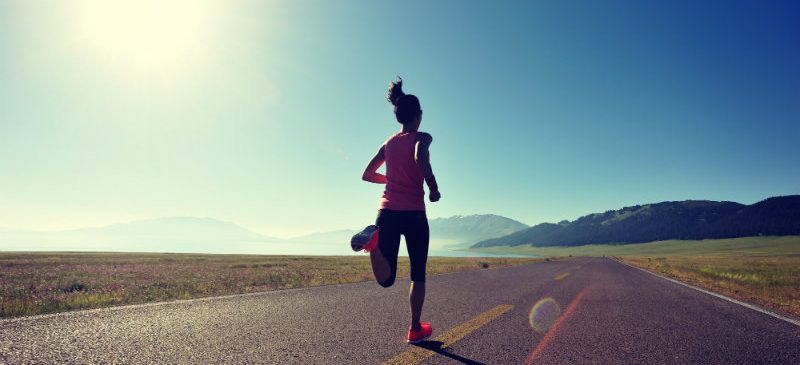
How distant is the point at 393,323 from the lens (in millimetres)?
4898

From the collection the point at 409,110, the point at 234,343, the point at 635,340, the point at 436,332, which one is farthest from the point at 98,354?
the point at 635,340

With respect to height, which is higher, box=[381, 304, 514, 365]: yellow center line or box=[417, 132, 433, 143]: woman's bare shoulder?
box=[417, 132, 433, 143]: woman's bare shoulder

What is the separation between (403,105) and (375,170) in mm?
854

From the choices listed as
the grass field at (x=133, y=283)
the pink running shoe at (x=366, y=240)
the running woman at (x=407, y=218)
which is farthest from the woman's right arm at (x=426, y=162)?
the grass field at (x=133, y=283)

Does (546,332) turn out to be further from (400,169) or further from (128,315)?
(128,315)

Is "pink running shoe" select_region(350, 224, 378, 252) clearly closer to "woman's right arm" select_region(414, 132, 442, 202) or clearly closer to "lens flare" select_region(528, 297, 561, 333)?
"woman's right arm" select_region(414, 132, 442, 202)

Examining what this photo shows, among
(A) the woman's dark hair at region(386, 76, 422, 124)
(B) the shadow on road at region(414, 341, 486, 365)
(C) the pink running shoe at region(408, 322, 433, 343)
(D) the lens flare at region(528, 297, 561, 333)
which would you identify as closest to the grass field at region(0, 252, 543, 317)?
(C) the pink running shoe at region(408, 322, 433, 343)

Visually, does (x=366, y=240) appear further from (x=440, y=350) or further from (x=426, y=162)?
(x=440, y=350)

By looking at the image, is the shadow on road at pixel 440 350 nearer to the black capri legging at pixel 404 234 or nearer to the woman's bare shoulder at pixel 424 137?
the black capri legging at pixel 404 234

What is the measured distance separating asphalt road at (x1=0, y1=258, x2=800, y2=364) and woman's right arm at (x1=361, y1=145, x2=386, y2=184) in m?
1.78

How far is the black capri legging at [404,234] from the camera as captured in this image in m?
3.86

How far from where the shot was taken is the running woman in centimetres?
379

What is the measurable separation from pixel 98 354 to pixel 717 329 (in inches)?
284

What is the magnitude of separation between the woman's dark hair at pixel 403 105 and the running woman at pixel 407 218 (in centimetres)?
19
